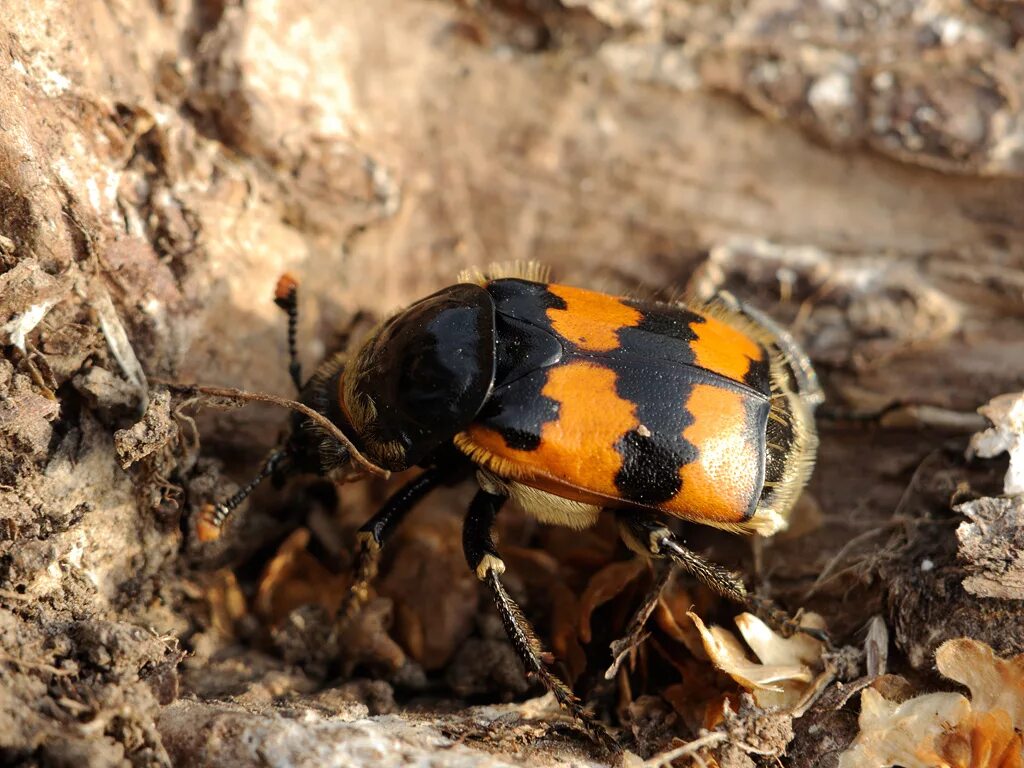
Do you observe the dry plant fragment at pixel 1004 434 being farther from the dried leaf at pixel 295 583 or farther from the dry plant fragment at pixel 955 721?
the dried leaf at pixel 295 583

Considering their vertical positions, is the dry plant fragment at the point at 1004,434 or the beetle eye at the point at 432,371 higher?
the beetle eye at the point at 432,371

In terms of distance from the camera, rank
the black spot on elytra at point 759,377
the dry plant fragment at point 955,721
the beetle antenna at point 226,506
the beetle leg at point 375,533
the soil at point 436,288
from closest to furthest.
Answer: the dry plant fragment at point 955,721
the soil at point 436,288
the beetle antenna at point 226,506
the black spot on elytra at point 759,377
the beetle leg at point 375,533

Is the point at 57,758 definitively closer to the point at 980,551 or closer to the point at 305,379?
the point at 305,379

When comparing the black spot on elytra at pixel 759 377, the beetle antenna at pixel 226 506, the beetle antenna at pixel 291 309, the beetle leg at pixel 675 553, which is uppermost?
the beetle antenna at pixel 291 309

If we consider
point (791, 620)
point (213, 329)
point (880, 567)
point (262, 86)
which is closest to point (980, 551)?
point (880, 567)

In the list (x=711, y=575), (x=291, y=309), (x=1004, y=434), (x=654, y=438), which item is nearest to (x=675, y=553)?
(x=711, y=575)

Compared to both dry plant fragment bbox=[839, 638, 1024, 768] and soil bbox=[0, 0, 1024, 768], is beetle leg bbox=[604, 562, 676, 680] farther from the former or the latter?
dry plant fragment bbox=[839, 638, 1024, 768]

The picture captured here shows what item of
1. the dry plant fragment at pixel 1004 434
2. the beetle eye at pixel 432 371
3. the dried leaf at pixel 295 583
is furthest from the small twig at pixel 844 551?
the dried leaf at pixel 295 583
